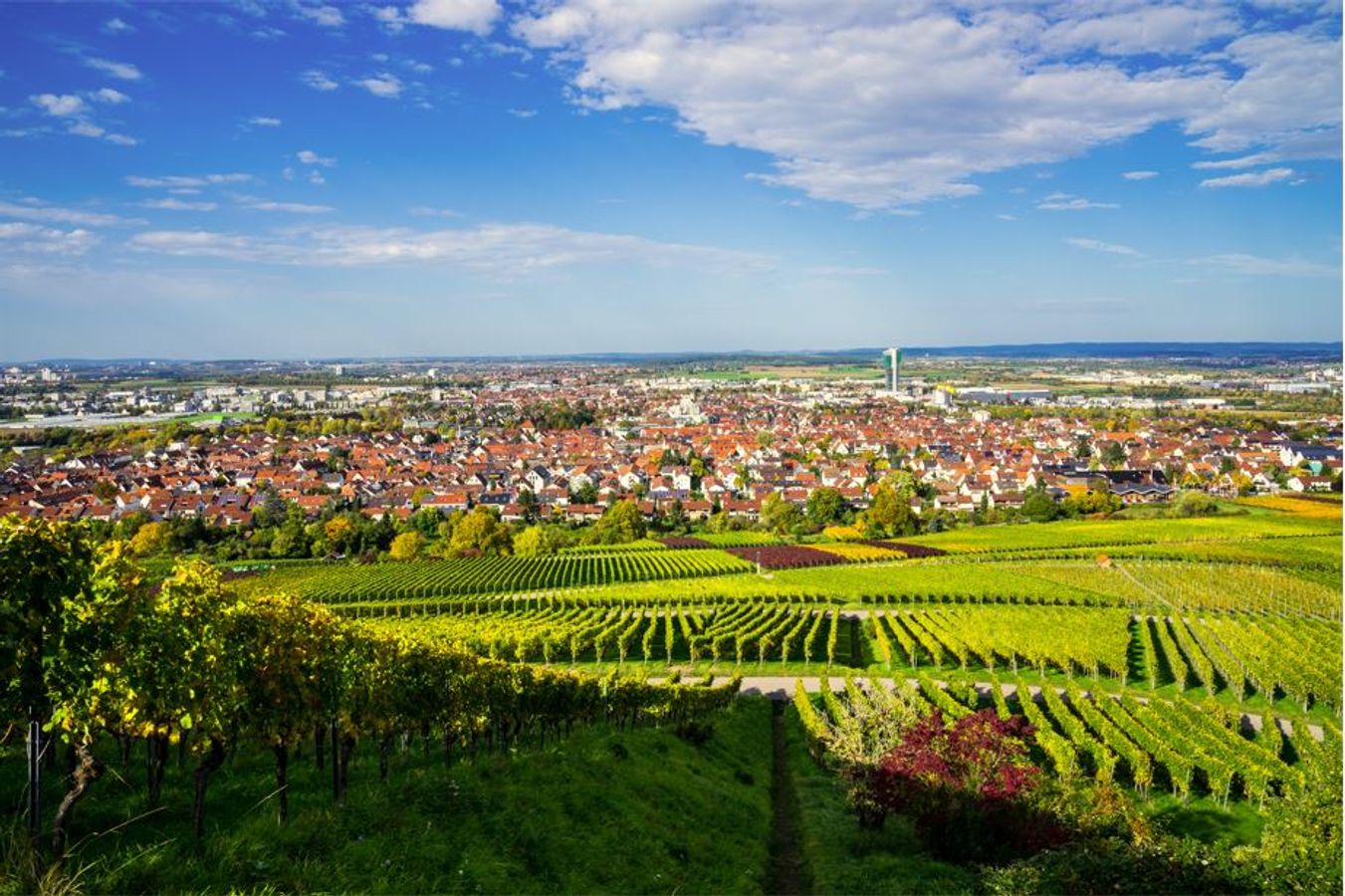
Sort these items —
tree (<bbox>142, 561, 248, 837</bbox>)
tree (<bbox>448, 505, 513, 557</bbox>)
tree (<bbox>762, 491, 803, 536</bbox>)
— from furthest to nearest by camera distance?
tree (<bbox>762, 491, 803, 536</bbox>) → tree (<bbox>448, 505, 513, 557</bbox>) → tree (<bbox>142, 561, 248, 837</bbox>)

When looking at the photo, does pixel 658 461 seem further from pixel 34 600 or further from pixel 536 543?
pixel 34 600

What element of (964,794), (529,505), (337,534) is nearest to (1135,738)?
(964,794)

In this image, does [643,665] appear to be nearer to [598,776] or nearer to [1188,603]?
[598,776]

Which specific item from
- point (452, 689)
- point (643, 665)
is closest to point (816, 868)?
point (452, 689)

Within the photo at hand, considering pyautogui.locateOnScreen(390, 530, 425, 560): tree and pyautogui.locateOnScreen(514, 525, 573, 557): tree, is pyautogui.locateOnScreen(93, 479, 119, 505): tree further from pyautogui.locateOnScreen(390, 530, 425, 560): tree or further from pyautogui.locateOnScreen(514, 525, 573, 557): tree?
pyautogui.locateOnScreen(514, 525, 573, 557): tree

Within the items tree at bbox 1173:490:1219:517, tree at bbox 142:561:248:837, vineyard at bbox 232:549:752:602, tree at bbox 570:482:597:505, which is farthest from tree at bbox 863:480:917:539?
tree at bbox 142:561:248:837

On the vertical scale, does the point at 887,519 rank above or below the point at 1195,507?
below

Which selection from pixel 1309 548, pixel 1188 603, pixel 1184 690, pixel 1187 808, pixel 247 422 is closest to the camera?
pixel 1187 808
